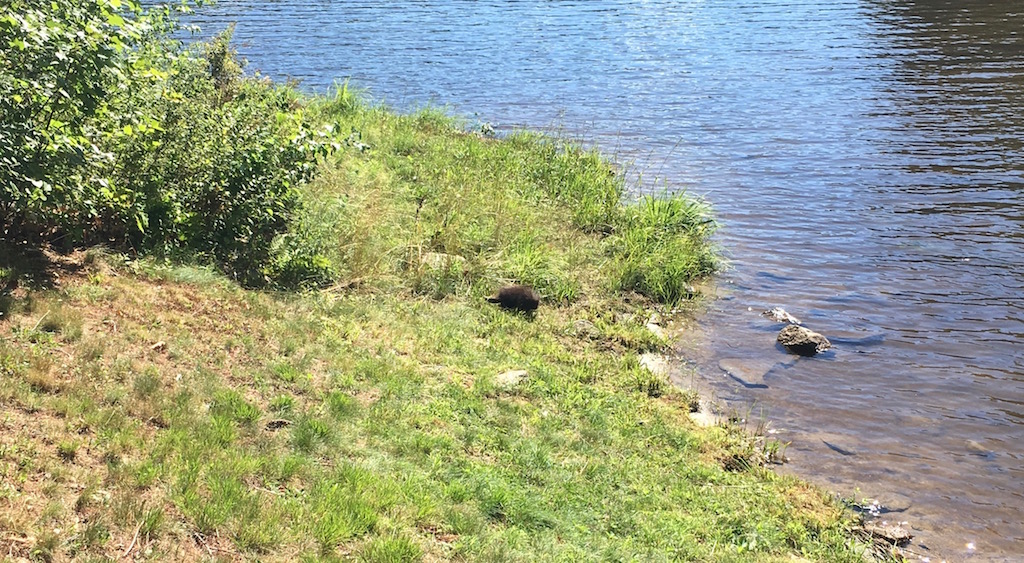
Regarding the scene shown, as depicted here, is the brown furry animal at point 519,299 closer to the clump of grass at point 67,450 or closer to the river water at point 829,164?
the river water at point 829,164

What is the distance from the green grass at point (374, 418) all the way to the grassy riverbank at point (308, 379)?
1.1 inches

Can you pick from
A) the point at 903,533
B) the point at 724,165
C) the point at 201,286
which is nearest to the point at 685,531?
the point at 903,533

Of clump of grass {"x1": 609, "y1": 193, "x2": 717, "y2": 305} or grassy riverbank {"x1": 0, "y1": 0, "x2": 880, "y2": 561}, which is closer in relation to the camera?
grassy riverbank {"x1": 0, "y1": 0, "x2": 880, "y2": 561}

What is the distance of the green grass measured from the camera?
5.30m

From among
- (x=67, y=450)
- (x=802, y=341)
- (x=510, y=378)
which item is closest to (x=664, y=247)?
(x=802, y=341)

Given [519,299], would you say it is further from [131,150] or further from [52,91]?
[52,91]

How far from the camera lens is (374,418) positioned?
289 inches

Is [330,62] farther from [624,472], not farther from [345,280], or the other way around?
[624,472]

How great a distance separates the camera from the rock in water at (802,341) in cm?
1090

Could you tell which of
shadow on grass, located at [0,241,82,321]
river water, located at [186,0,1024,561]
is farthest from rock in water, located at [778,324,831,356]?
shadow on grass, located at [0,241,82,321]

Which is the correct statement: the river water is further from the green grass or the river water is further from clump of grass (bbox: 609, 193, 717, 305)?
the green grass

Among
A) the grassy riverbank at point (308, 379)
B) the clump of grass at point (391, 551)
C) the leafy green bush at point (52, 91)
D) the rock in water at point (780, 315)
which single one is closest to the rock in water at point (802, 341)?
the rock in water at point (780, 315)

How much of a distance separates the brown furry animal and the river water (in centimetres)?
240

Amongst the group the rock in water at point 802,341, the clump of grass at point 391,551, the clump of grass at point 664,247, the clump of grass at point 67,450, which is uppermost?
the clump of grass at point 664,247
